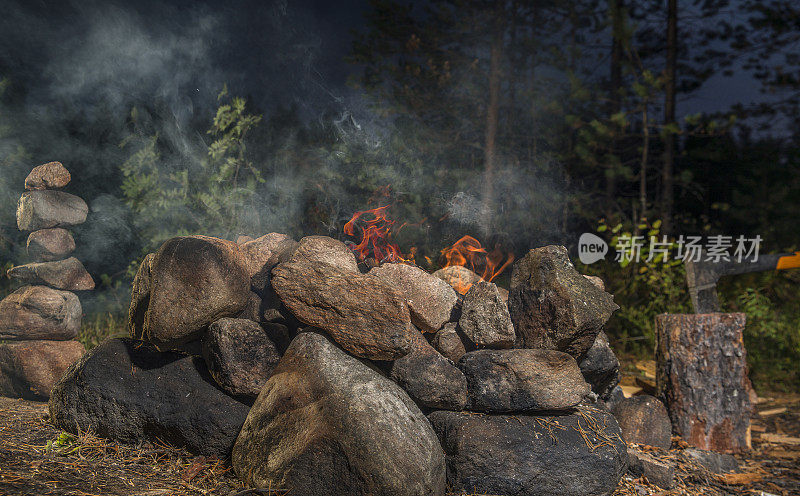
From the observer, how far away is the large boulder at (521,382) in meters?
3.13

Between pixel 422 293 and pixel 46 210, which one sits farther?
pixel 46 210

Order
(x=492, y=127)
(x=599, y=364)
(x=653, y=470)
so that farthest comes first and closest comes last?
(x=492, y=127) < (x=599, y=364) < (x=653, y=470)

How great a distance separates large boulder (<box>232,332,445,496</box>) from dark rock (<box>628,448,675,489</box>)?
1695 millimetres

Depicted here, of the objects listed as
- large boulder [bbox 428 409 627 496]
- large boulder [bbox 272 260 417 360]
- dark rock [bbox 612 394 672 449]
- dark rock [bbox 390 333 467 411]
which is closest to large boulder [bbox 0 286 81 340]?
A: large boulder [bbox 272 260 417 360]

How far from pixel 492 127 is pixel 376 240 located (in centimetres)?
327

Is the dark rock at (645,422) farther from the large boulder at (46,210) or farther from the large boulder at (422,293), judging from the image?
the large boulder at (46,210)

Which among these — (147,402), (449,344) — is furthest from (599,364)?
(147,402)

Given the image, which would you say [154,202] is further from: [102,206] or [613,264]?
[613,264]

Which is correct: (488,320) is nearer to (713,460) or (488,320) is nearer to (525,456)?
(525,456)

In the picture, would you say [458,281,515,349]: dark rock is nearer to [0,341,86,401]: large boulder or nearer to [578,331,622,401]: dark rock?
[578,331,622,401]: dark rock

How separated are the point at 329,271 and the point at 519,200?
14.8 ft

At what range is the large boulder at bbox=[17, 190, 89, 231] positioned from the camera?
4.55m

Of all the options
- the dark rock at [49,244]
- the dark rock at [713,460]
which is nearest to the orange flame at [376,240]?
the dark rock at [49,244]

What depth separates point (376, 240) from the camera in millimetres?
4445
